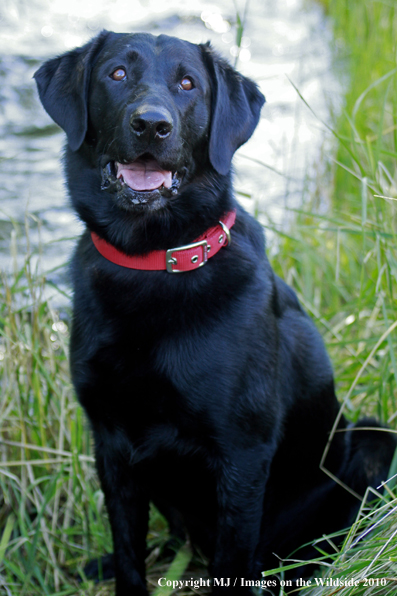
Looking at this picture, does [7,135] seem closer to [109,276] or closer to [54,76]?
[54,76]

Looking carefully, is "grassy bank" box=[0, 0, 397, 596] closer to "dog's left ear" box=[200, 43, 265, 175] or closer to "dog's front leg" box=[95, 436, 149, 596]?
"dog's front leg" box=[95, 436, 149, 596]

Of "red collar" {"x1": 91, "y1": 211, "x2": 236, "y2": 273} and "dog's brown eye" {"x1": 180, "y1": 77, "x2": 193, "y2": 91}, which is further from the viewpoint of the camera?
"dog's brown eye" {"x1": 180, "y1": 77, "x2": 193, "y2": 91}

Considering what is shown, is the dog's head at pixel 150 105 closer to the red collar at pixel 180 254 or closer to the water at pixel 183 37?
the red collar at pixel 180 254

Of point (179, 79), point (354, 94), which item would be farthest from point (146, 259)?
point (354, 94)

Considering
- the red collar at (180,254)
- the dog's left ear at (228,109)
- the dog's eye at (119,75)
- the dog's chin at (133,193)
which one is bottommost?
the red collar at (180,254)

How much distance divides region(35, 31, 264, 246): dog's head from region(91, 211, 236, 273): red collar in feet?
0.52

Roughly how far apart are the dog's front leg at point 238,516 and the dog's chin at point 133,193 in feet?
2.78

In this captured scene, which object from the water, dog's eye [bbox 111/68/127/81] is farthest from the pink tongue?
the water

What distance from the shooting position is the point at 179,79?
2176 millimetres

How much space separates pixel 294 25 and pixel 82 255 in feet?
22.4

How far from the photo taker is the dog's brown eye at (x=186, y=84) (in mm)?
2180

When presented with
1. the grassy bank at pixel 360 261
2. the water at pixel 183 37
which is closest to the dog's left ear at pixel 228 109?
the grassy bank at pixel 360 261

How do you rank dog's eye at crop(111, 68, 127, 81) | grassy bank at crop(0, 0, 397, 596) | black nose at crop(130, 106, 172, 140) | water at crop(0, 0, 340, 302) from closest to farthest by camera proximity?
black nose at crop(130, 106, 172, 140) → dog's eye at crop(111, 68, 127, 81) → grassy bank at crop(0, 0, 397, 596) → water at crop(0, 0, 340, 302)

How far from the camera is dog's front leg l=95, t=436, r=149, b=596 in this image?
222 cm
